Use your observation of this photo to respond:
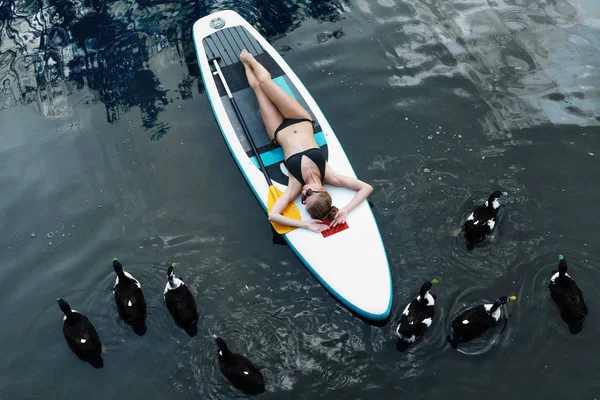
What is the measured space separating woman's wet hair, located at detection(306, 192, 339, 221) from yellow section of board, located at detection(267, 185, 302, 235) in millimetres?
330

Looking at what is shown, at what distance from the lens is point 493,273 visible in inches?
305

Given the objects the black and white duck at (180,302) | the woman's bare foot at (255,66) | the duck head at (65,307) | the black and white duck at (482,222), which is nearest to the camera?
the duck head at (65,307)

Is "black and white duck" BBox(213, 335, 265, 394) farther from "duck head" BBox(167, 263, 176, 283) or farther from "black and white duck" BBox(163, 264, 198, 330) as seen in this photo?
"duck head" BBox(167, 263, 176, 283)

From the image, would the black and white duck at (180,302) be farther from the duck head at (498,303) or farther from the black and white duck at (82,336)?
the duck head at (498,303)

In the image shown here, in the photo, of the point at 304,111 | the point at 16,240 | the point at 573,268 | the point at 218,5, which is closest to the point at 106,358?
the point at 16,240

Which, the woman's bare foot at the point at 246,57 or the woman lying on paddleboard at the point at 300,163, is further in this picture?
the woman's bare foot at the point at 246,57

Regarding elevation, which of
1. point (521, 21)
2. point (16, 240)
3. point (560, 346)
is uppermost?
point (521, 21)

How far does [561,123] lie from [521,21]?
108 inches

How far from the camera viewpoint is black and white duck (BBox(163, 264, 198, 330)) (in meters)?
7.35

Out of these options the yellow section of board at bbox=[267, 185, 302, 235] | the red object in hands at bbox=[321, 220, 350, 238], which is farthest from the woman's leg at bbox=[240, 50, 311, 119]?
the red object in hands at bbox=[321, 220, 350, 238]

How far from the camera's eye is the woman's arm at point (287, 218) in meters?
7.97

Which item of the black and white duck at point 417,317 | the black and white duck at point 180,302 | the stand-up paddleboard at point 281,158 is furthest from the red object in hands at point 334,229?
the black and white duck at point 180,302

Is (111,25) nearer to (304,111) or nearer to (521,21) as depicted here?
(304,111)

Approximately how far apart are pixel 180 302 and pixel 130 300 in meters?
0.70
